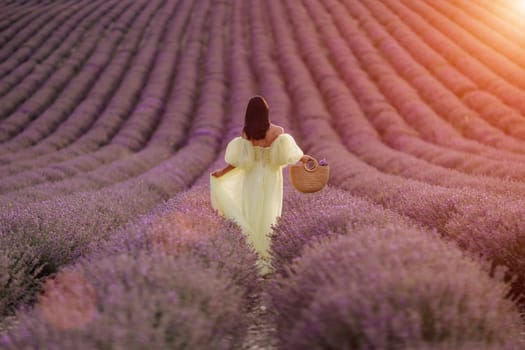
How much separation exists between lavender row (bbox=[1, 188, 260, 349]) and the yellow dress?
1624 millimetres

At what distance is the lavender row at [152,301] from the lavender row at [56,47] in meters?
13.7

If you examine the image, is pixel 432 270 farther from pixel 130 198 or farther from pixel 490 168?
pixel 490 168

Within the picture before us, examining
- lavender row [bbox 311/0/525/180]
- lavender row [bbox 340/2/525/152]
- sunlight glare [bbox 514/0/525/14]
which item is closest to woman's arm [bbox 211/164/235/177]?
lavender row [bbox 311/0/525/180]

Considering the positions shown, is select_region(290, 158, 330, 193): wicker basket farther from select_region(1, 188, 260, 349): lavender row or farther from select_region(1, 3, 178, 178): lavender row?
select_region(1, 3, 178, 178): lavender row

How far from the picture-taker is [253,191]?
4289 mm

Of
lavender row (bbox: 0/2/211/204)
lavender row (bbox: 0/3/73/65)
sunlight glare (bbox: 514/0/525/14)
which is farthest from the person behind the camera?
sunlight glare (bbox: 514/0/525/14)

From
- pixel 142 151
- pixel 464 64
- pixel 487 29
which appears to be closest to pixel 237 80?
pixel 142 151

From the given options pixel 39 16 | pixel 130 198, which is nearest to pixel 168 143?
pixel 130 198

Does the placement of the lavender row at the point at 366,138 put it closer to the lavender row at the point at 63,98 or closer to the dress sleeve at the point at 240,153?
the dress sleeve at the point at 240,153

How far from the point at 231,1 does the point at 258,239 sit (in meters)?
20.6

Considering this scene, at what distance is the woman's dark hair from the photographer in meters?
3.87

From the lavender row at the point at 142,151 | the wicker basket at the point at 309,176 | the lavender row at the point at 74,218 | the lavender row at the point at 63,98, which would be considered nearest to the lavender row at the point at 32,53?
the lavender row at the point at 63,98

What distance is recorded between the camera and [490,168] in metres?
6.46

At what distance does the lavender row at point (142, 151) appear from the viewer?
6.66 m
